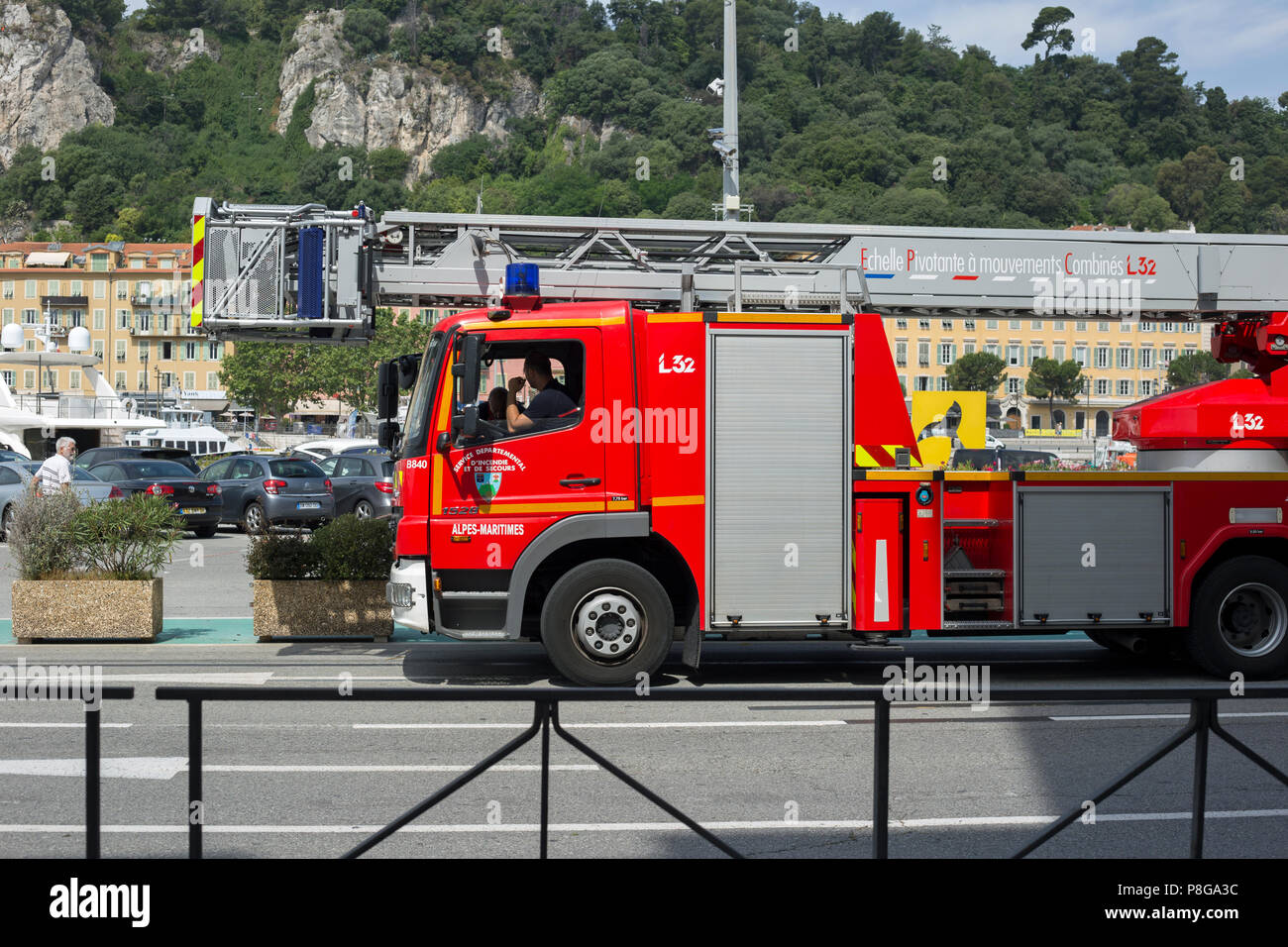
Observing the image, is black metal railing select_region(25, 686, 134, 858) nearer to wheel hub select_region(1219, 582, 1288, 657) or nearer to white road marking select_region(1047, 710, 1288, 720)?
white road marking select_region(1047, 710, 1288, 720)

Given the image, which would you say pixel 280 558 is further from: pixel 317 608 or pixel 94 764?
pixel 94 764

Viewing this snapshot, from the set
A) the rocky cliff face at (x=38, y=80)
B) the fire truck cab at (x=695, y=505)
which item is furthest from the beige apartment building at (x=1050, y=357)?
the rocky cliff face at (x=38, y=80)

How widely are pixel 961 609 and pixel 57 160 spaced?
634 feet

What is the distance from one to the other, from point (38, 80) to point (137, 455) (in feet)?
599

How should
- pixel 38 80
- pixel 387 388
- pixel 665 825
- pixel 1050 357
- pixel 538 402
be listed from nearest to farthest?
pixel 665 825
pixel 538 402
pixel 387 388
pixel 1050 357
pixel 38 80

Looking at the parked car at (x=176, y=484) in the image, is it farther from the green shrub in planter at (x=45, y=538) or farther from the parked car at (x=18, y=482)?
the green shrub in planter at (x=45, y=538)

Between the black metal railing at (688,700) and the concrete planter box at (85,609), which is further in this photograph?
the concrete planter box at (85,609)

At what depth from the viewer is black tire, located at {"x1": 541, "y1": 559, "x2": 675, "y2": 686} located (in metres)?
9.59

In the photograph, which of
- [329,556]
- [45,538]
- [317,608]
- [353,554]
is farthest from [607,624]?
[45,538]

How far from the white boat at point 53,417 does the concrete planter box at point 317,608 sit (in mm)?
32485

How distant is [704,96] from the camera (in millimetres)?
189875

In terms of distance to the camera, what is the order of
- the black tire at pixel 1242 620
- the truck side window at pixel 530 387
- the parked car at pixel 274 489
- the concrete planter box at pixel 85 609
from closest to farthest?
the truck side window at pixel 530 387 → the black tire at pixel 1242 620 → the concrete planter box at pixel 85 609 → the parked car at pixel 274 489

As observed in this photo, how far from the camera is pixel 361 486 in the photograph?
28.5 meters

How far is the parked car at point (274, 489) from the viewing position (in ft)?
86.8
